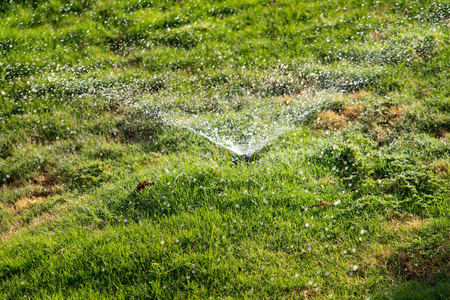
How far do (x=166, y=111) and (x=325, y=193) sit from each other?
323 centimetres

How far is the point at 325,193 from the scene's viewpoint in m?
3.79

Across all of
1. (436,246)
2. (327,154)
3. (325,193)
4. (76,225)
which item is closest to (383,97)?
(327,154)

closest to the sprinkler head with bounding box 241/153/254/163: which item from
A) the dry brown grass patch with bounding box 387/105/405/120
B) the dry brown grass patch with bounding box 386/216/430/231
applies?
the dry brown grass patch with bounding box 386/216/430/231

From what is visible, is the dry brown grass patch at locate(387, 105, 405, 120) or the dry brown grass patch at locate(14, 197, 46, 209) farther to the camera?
the dry brown grass patch at locate(387, 105, 405, 120)

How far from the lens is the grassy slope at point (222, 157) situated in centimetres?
313

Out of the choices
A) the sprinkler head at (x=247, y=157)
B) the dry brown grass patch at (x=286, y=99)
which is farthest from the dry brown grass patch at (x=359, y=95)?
the sprinkler head at (x=247, y=157)

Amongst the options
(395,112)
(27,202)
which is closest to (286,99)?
(395,112)

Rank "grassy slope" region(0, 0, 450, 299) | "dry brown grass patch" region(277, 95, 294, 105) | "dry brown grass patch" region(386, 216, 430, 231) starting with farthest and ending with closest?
"dry brown grass patch" region(277, 95, 294, 105) → "dry brown grass patch" region(386, 216, 430, 231) → "grassy slope" region(0, 0, 450, 299)

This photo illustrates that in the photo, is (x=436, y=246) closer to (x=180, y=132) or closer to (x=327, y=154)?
(x=327, y=154)

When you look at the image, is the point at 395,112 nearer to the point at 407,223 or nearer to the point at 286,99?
the point at 286,99

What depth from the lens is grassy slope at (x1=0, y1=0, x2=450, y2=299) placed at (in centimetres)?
313

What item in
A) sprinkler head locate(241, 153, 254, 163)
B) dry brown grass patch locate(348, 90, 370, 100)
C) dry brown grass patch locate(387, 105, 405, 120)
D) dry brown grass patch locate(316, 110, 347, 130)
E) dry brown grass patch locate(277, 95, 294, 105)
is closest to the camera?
sprinkler head locate(241, 153, 254, 163)

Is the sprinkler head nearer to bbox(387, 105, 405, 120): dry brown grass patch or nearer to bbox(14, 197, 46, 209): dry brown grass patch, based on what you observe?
bbox(387, 105, 405, 120): dry brown grass patch

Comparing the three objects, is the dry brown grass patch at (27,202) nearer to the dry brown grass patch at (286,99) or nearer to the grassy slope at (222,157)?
the grassy slope at (222,157)
